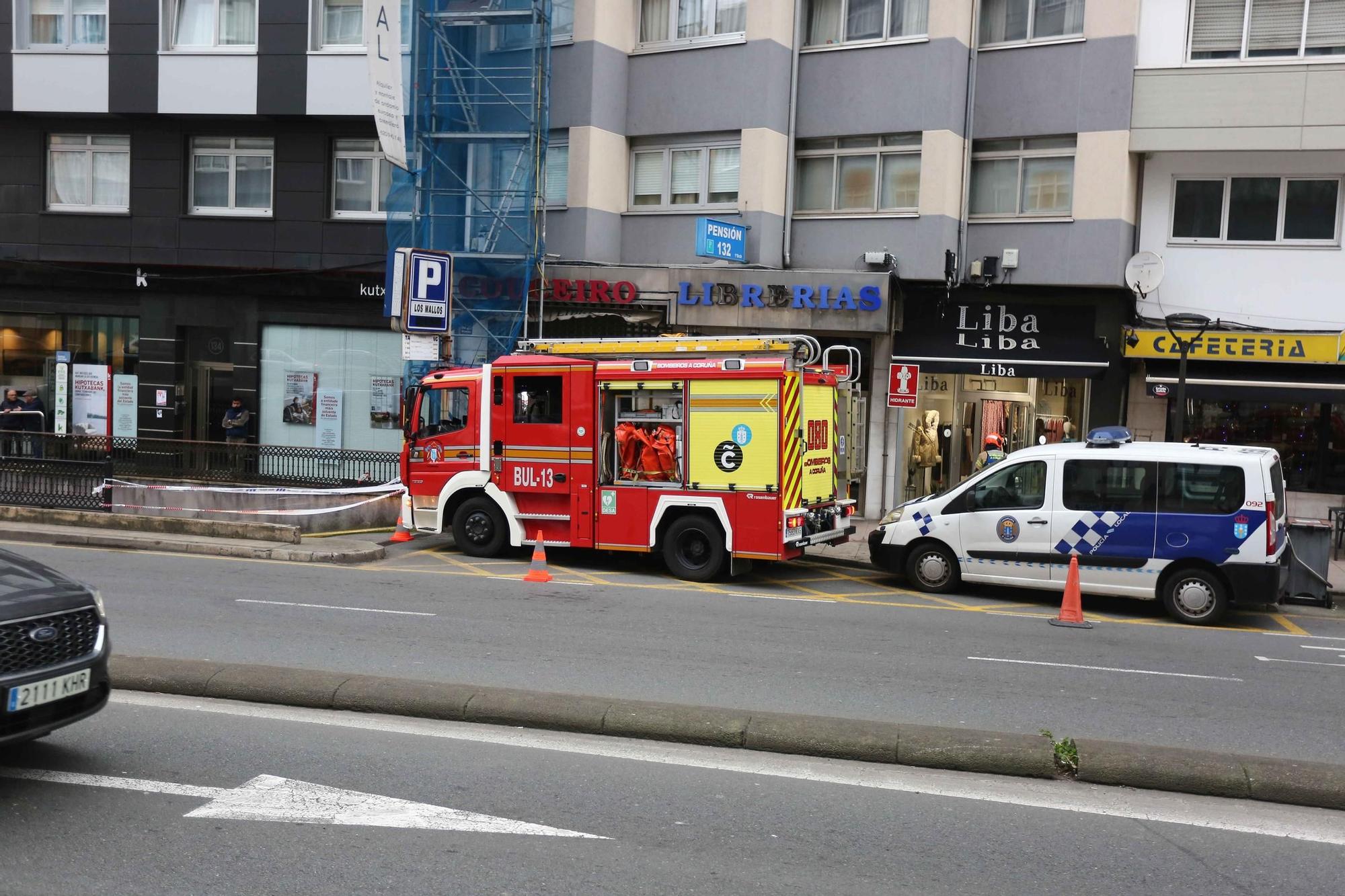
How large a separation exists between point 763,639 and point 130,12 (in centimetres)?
1979

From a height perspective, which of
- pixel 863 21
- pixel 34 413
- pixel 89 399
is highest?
pixel 863 21

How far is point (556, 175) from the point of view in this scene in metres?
22.2

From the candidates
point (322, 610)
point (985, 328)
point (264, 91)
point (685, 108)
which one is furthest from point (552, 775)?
point (264, 91)

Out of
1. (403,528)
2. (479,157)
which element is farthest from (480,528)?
(479,157)

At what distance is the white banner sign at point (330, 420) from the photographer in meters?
23.8

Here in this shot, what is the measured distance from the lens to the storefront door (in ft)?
80.1

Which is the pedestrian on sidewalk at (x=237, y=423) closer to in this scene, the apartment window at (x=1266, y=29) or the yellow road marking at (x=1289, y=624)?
the yellow road marking at (x=1289, y=624)

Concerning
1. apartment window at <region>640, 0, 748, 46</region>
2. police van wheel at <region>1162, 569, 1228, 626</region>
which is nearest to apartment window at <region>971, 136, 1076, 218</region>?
apartment window at <region>640, 0, 748, 46</region>

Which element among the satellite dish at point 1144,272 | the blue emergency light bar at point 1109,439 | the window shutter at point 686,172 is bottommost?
the blue emergency light bar at point 1109,439

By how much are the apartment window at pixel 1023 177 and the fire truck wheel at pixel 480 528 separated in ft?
32.9

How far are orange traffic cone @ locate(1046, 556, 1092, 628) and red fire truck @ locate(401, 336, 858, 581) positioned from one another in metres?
3.26

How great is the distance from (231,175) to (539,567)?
544 inches

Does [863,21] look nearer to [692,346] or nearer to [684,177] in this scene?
[684,177]

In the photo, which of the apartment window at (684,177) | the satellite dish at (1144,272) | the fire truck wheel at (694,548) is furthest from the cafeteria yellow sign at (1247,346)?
the fire truck wheel at (694,548)
